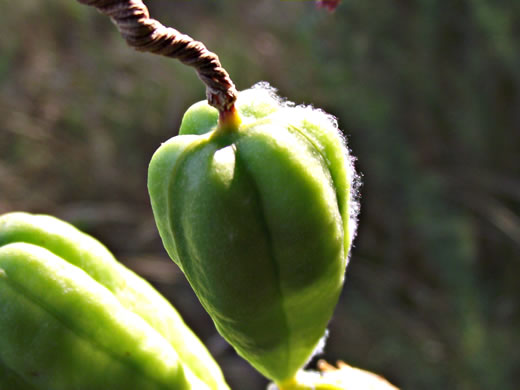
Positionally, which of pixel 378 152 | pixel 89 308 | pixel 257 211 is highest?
pixel 378 152

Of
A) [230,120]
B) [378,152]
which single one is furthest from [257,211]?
[378,152]

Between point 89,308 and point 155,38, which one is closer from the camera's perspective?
point 155,38

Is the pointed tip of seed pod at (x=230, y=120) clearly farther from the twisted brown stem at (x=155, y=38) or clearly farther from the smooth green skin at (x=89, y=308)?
the smooth green skin at (x=89, y=308)

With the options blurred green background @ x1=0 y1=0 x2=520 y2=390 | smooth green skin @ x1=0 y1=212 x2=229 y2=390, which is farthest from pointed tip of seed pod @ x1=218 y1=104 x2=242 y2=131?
blurred green background @ x1=0 y1=0 x2=520 y2=390

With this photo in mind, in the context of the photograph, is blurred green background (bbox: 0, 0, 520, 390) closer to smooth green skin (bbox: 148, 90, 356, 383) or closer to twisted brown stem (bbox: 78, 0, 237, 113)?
smooth green skin (bbox: 148, 90, 356, 383)

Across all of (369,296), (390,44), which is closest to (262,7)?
(390,44)

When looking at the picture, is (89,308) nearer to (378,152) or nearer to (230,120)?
(230,120)

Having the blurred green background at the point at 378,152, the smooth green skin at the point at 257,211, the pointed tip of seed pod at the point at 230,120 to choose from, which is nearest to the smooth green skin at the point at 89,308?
the smooth green skin at the point at 257,211

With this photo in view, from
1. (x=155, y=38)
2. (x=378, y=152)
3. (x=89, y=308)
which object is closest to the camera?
(x=155, y=38)
